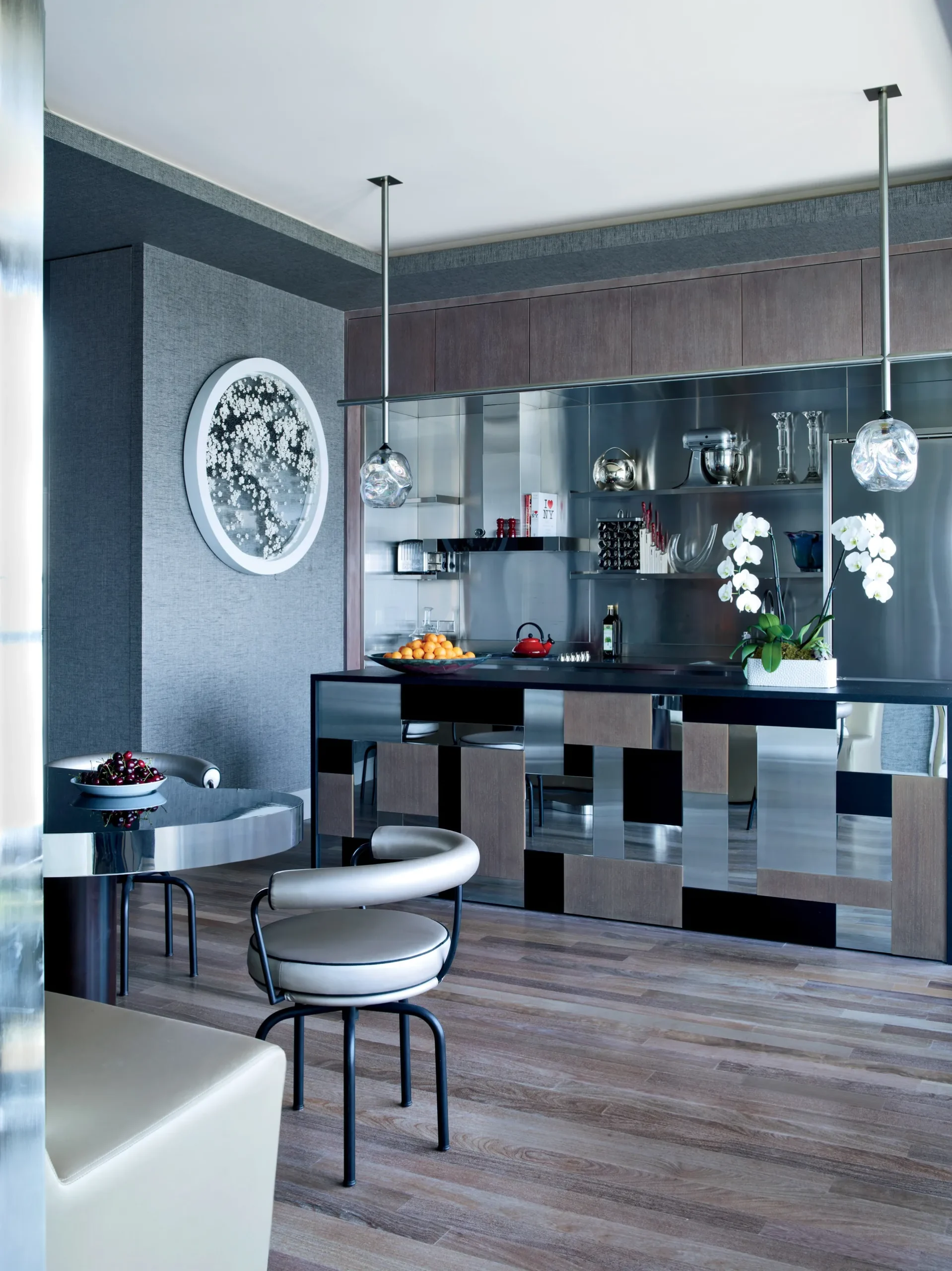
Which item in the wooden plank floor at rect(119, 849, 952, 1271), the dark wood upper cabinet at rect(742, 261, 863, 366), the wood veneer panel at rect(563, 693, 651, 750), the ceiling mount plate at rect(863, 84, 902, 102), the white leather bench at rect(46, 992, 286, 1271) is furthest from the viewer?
the dark wood upper cabinet at rect(742, 261, 863, 366)

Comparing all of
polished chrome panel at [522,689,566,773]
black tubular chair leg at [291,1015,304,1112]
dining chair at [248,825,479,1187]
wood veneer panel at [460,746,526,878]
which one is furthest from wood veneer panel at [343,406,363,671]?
dining chair at [248,825,479,1187]

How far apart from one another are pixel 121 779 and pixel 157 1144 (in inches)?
48.0

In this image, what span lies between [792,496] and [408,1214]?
175 inches

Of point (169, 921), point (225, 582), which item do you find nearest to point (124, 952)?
point (169, 921)

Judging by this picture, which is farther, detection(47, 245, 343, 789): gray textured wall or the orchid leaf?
detection(47, 245, 343, 789): gray textured wall

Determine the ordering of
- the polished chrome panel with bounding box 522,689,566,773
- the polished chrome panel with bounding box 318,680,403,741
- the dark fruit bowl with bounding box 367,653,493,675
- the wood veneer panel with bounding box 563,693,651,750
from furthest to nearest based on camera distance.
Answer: the polished chrome panel with bounding box 318,680,403,741 < the dark fruit bowl with bounding box 367,653,493,675 < the polished chrome panel with bounding box 522,689,566,773 < the wood veneer panel with bounding box 563,693,651,750

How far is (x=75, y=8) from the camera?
314 centimetres

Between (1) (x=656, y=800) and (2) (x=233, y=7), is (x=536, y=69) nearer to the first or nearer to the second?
(2) (x=233, y=7)

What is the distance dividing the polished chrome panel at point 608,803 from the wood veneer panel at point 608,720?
0.04 m

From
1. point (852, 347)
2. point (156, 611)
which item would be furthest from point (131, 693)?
point (852, 347)

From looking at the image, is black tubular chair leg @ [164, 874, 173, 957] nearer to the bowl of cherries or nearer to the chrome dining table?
the chrome dining table

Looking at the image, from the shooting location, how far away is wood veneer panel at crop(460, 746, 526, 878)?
4355 millimetres

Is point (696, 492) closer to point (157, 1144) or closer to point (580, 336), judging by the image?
point (580, 336)

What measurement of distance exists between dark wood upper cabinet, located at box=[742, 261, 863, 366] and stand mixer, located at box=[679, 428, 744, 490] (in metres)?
0.56
